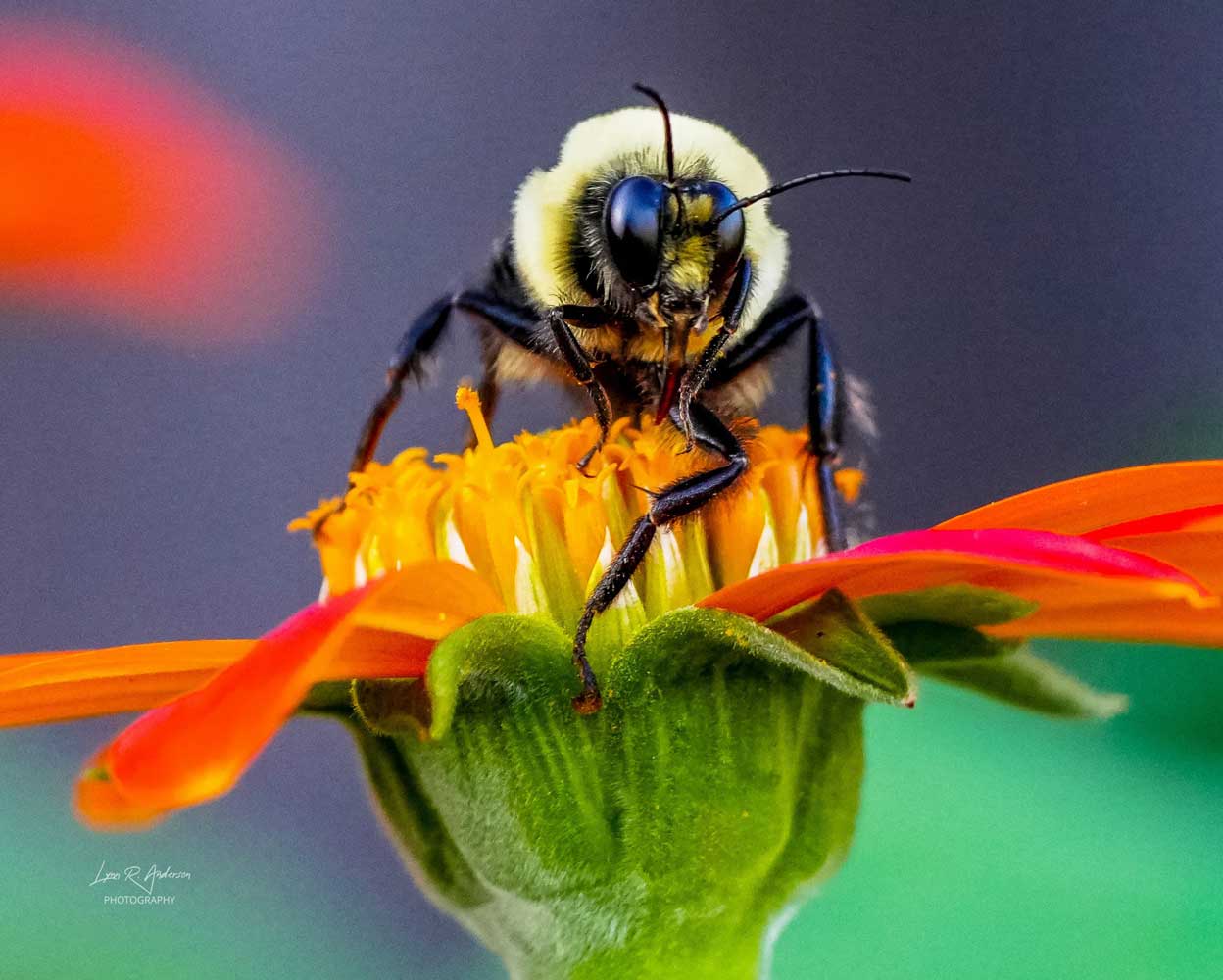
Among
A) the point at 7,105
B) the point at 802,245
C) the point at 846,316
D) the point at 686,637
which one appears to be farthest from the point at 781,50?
the point at 686,637

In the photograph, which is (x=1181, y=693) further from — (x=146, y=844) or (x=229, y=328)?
(x=229, y=328)

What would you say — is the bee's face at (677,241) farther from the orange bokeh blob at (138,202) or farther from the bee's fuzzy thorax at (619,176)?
the orange bokeh blob at (138,202)

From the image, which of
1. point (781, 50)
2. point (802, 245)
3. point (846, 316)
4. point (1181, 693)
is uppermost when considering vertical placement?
point (781, 50)
